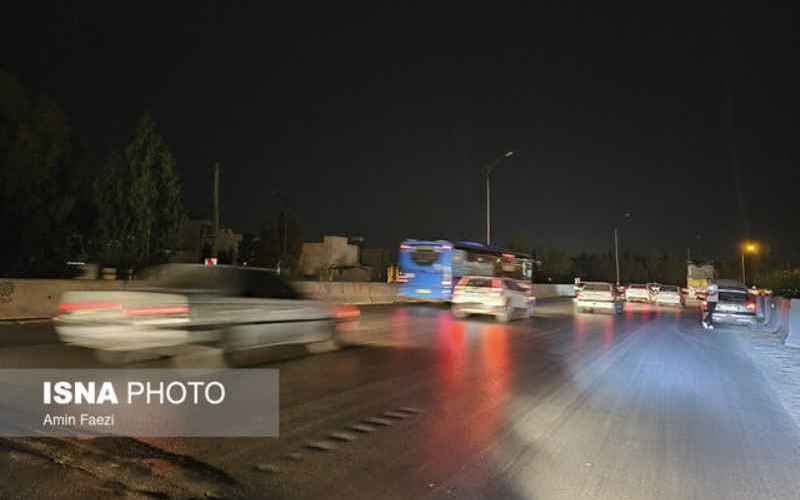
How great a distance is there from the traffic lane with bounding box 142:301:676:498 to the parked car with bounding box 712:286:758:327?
389 inches

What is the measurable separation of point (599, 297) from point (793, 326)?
13529 millimetres

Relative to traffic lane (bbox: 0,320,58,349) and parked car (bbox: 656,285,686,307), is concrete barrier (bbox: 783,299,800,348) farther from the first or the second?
parked car (bbox: 656,285,686,307)

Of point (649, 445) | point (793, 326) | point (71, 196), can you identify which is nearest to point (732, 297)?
point (793, 326)

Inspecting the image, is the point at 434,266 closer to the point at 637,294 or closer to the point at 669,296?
the point at 637,294

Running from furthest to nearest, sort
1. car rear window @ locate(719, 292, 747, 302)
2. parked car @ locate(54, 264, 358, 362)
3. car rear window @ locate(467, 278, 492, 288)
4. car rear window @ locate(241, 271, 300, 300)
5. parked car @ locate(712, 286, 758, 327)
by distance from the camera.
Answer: car rear window @ locate(719, 292, 747, 302) < parked car @ locate(712, 286, 758, 327) < car rear window @ locate(467, 278, 492, 288) < car rear window @ locate(241, 271, 300, 300) < parked car @ locate(54, 264, 358, 362)

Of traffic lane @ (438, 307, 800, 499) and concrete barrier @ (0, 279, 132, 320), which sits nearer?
traffic lane @ (438, 307, 800, 499)

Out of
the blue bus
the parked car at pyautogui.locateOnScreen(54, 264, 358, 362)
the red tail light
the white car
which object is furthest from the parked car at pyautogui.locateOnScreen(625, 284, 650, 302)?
the red tail light

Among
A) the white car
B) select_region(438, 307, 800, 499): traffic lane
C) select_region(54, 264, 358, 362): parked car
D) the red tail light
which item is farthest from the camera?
the white car

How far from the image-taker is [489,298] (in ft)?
78.5

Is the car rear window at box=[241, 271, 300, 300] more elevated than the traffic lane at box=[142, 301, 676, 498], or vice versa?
the car rear window at box=[241, 271, 300, 300]

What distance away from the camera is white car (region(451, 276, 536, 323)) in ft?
78.2

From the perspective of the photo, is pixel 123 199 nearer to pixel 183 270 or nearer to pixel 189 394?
pixel 183 270

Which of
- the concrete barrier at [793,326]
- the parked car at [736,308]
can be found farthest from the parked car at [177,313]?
the parked car at [736,308]

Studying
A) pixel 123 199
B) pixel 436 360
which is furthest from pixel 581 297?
pixel 123 199
